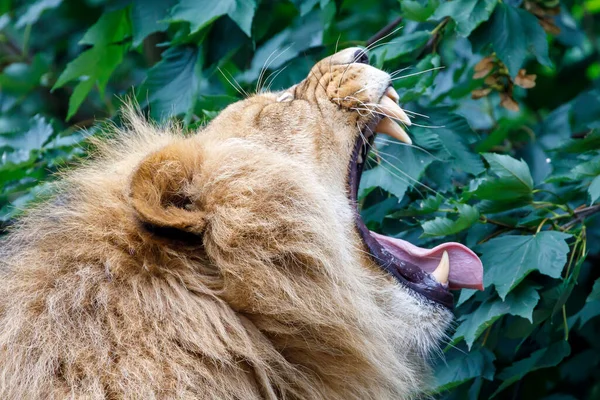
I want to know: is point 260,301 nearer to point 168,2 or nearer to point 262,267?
point 262,267

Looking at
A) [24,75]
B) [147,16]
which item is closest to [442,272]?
[147,16]

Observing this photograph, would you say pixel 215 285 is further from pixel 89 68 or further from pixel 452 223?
pixel 89 68

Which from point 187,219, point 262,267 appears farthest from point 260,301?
point 187,219

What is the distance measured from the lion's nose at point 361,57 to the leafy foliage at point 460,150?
0.44 ft

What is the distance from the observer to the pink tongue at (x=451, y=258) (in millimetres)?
3008

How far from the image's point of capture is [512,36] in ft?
11.2

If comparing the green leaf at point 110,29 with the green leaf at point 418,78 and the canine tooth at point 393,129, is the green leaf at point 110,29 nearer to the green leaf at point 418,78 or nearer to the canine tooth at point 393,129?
the green leaf at point 418,78

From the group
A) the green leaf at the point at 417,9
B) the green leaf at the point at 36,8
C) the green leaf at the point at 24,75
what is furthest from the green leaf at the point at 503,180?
the green leaf at the point at 24,75

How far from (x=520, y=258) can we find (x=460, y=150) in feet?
2.32

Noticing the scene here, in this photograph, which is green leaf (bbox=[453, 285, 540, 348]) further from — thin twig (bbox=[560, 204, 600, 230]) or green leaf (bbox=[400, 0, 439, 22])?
green leaf (bbox=[400, 0, 439, 22])

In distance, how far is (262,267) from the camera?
7.97ft

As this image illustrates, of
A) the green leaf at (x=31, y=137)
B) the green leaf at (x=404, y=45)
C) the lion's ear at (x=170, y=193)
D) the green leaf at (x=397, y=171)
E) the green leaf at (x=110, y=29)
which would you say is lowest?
the green leaf at (x=31, y=137)

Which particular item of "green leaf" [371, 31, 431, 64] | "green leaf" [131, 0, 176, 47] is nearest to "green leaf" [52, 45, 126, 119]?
"green leaf" [131, 0, 176, 47]

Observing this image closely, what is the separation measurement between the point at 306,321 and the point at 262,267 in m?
0.22
